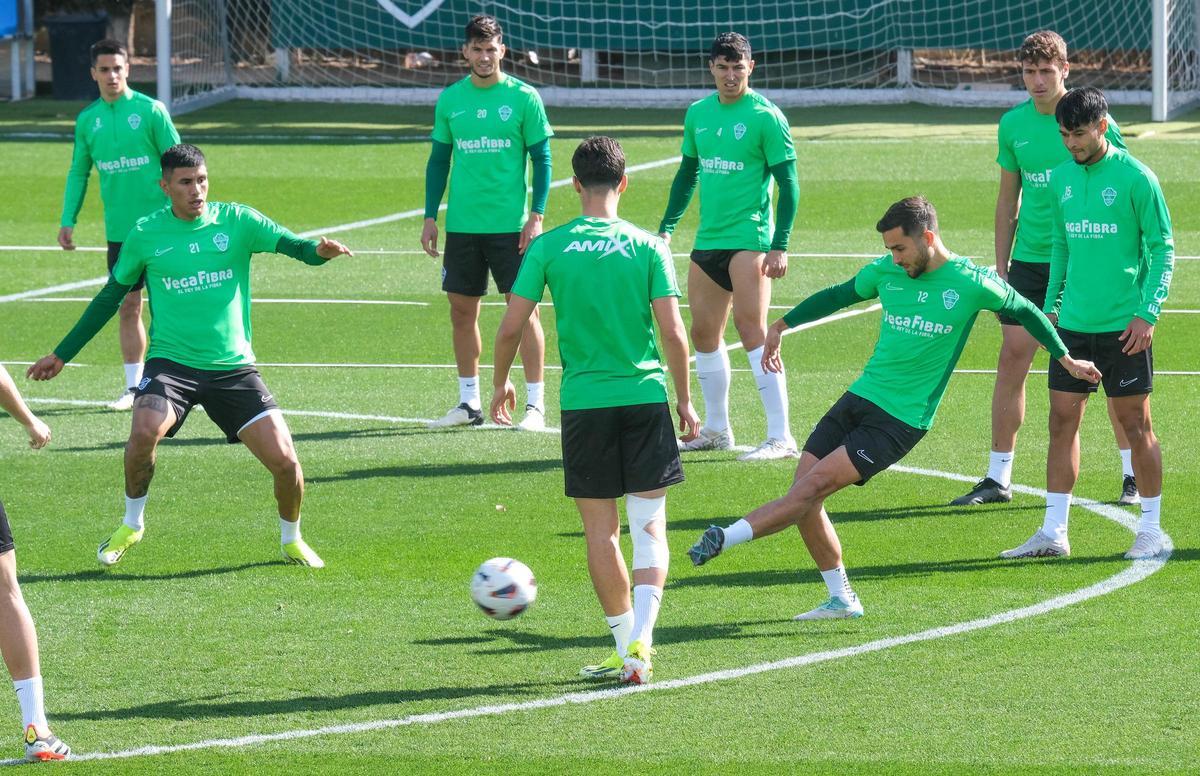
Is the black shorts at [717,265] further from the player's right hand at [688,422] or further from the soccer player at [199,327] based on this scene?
the player's right hand at [688,422]

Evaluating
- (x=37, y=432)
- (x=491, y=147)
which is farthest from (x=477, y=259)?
(x=37, y=432)

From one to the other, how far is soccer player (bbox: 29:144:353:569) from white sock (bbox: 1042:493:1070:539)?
3571 mm

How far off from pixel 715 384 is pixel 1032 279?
2310 mm

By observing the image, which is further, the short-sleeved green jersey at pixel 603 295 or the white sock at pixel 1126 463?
the white sock at pixel 1126 463

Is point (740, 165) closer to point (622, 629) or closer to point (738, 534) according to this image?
point (738, 534)

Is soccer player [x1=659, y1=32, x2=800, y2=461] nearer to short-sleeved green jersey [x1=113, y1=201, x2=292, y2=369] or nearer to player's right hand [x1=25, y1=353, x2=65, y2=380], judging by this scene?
short-sleeved green jersey [x1=113, y1=201, x2=292, y2=369]

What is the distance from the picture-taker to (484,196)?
1202 cm

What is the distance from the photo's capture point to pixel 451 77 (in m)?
32.2

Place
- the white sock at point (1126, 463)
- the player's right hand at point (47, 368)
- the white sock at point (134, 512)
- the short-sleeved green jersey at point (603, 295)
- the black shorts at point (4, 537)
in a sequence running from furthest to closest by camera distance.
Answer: the white sock at point (1126, 463) < the white sock at point (134, 512) < the player's right hand at point (47, 368) < the short-sleeved green jersey at point (603, 295) < the black shorts at point (4, 537)

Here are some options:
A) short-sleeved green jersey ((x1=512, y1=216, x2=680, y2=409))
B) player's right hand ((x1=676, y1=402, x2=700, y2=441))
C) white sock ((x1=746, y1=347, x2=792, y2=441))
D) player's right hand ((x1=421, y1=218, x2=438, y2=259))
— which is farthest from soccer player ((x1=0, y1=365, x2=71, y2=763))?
player's right hand ((x1=421, y1=218, x2=438, y2=259))

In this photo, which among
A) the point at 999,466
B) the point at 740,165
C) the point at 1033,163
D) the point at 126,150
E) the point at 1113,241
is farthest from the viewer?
the point at 126,150

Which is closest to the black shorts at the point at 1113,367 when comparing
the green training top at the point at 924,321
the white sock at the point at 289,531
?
the green training top at the point at 924,321

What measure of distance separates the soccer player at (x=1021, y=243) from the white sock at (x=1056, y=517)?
1055 mm

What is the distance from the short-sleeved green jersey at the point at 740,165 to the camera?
35.7ft
